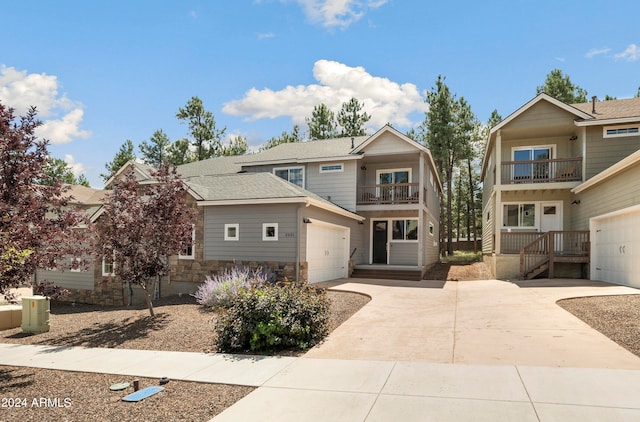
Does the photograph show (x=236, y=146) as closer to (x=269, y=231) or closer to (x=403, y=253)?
(x=403, y=253)

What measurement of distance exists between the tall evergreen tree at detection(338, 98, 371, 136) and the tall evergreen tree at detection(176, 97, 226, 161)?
13.1 meters

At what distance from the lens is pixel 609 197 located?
13750 millimetres

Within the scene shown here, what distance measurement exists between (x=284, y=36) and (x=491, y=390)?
12743 millimetres

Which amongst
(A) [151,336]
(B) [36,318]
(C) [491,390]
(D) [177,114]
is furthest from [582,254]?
(D) [177,114]

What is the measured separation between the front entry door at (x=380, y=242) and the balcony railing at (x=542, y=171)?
648 cm

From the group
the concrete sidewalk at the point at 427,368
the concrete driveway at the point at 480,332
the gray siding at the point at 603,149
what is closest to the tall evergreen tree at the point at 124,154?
the concrete sidewalk at the point at 427,368

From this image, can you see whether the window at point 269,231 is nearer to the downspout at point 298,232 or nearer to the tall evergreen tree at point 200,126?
the downspout at point 298,232

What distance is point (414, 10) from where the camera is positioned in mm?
12438

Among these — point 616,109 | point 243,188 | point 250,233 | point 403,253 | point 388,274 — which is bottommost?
point 388,274

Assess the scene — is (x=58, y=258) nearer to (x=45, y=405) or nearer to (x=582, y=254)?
(x=45, y=405)

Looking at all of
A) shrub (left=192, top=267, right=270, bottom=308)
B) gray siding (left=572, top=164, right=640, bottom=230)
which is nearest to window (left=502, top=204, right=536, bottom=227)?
gray siding (left=572, top=164, right=640, bottom=230)

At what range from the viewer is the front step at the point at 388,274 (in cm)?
1800

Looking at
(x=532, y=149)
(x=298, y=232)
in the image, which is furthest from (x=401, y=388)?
(x=532, y=149)

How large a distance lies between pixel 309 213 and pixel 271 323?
7630 millimetres
